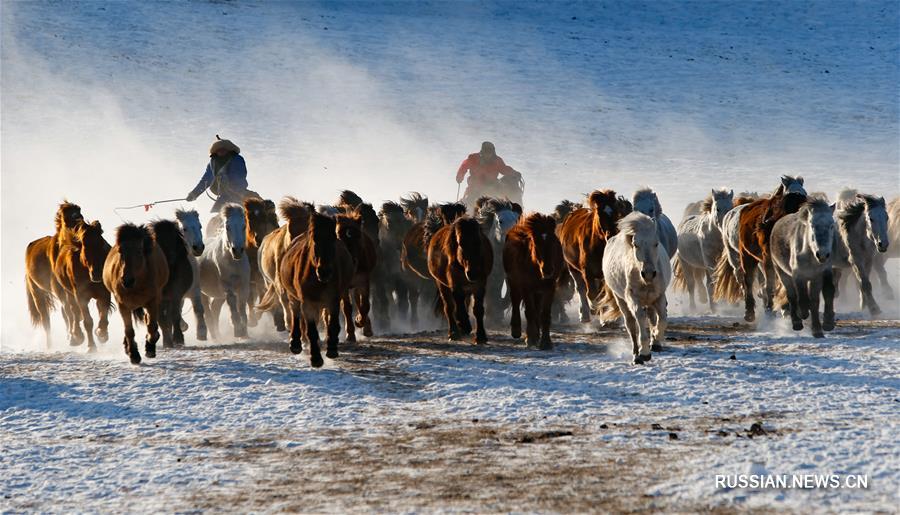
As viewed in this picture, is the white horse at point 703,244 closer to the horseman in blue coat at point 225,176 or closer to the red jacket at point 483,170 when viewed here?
the red jacket at point 483,170

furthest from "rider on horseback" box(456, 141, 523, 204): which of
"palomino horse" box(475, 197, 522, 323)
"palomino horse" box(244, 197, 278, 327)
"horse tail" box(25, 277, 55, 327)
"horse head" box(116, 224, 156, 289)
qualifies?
"horse head" box(116, 224, 156, 289)

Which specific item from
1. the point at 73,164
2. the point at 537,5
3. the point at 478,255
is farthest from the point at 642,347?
the point at 537,5

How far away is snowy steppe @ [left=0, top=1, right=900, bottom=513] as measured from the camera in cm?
774

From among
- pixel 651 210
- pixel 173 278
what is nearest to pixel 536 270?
pixel 651 210

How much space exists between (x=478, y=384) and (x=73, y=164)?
113 feet

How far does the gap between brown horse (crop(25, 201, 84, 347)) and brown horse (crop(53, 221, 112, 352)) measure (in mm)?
201

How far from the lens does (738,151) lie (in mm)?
41812

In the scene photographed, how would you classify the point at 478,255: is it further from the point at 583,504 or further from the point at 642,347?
the point at 583,504

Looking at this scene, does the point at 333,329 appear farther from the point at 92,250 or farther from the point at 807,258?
the point at 807,258

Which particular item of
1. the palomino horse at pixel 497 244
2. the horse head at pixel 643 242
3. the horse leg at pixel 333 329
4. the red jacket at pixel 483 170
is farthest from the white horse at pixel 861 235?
the red jacket at pixel 483 170

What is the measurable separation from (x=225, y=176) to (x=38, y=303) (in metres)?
4.28

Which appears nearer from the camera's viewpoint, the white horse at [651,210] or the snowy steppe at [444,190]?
the snowy steppe at [444,190]

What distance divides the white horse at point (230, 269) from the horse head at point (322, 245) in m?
3.82

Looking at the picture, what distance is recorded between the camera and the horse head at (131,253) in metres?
12.5
